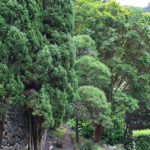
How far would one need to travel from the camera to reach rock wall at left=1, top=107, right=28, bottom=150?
680 cm

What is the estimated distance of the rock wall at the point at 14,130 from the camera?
6804mm

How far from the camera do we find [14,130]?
739cm

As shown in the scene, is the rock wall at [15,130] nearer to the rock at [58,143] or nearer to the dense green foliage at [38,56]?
the dense green foliage at [38,56]

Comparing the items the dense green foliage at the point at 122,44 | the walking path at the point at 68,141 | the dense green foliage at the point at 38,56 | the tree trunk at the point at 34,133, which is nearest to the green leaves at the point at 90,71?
the dense green foliage at the point at 122,44

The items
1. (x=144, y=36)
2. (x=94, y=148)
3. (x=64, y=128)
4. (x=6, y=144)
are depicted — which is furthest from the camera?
(x=64, y=128)

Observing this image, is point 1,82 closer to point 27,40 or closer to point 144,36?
point 27,40

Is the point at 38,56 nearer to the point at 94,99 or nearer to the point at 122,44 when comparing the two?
the point at 94,99

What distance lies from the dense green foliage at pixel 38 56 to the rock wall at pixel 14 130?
1483 mm

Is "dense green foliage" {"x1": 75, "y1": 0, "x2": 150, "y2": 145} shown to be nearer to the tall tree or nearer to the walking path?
the walking path

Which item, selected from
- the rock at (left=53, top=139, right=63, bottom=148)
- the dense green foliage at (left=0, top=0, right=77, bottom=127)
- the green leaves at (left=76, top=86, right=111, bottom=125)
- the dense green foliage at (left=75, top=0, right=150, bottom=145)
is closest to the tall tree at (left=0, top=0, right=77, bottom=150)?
the dense green foliage at (left=0, top=0, right=77, bottom=127)

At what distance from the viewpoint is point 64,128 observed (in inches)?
546

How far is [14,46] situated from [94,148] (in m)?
6.61

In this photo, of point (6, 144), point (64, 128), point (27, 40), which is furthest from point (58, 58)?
point (64, 128)

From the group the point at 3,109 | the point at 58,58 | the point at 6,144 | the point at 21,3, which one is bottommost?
the point at 6,144
